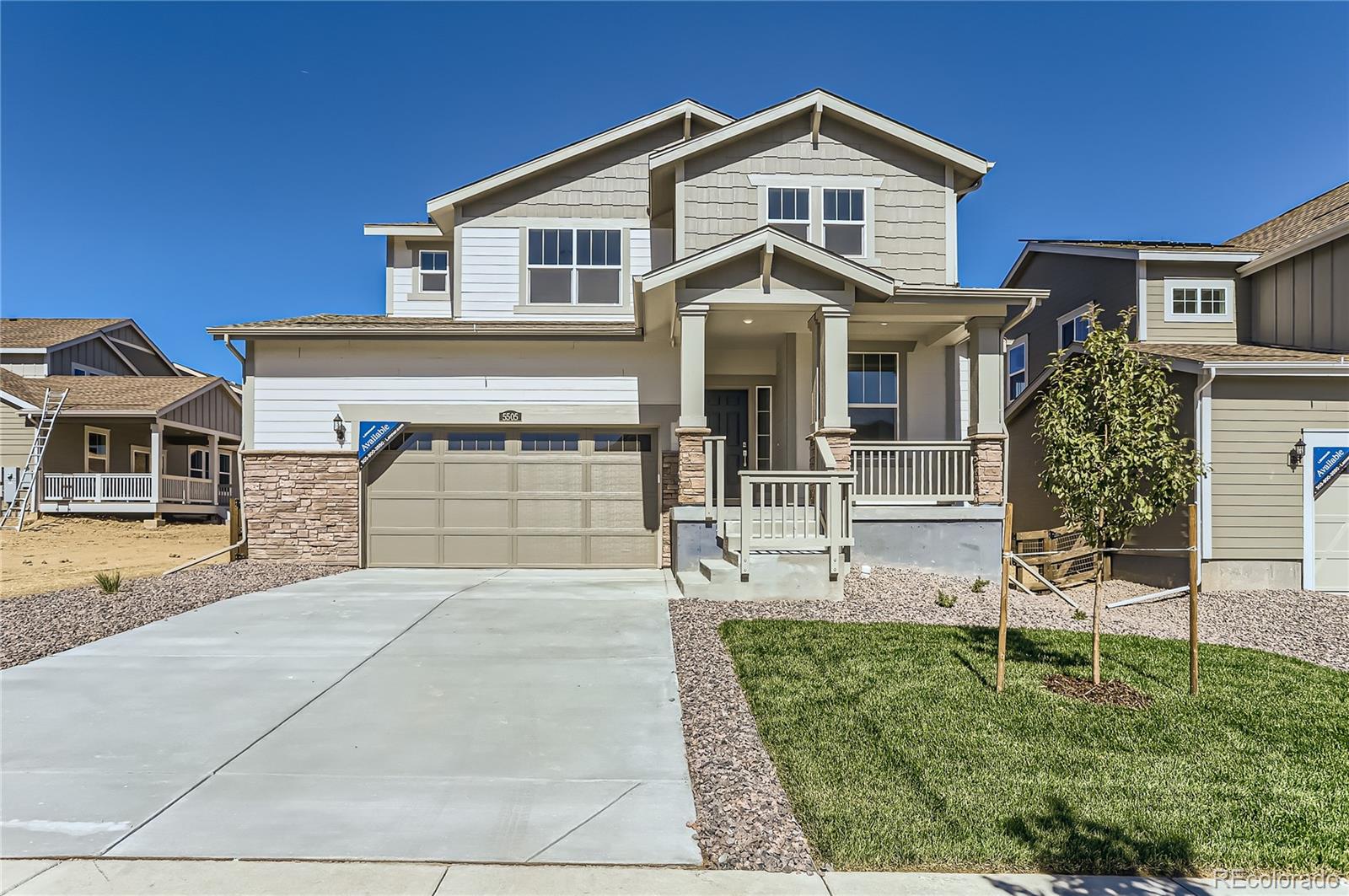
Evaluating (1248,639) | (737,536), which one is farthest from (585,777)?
(1248,639)

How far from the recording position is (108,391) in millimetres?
22141

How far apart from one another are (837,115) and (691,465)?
6708 mm

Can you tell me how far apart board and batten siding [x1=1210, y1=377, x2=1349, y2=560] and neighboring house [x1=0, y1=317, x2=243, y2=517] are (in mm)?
23860

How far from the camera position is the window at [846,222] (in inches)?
503

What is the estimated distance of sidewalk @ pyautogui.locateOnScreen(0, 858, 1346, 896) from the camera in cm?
313

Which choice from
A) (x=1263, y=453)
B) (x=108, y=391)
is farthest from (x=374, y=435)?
(x=108, y=391)

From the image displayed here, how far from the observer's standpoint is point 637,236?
555 inches

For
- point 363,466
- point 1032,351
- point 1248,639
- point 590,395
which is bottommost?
point 1248,639

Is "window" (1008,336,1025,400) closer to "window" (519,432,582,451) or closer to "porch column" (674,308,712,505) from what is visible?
"porch column" (674,308,712,505)

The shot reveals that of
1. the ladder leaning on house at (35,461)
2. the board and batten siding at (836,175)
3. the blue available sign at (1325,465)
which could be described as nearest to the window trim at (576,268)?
the board and batten siding at (836,175)

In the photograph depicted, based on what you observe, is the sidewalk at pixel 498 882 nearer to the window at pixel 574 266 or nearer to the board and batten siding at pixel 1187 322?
the window at pixel 574 266

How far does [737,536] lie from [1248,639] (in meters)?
5.59

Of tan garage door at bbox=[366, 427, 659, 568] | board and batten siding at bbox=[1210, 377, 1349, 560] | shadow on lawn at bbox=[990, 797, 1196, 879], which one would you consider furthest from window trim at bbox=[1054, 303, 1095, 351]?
shadow on lawn at bbox=[990, 797, 1196, 879]

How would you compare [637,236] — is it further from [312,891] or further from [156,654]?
[312,891]
